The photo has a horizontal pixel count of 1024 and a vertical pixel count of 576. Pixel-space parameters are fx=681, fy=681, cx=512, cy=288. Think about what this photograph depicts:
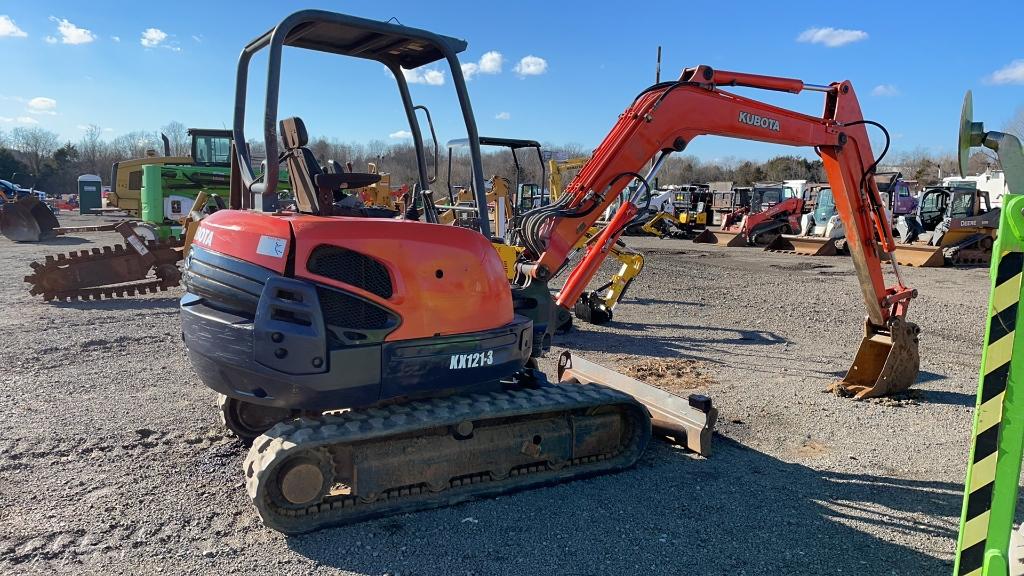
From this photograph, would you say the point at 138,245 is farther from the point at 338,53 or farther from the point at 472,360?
the point at 472,360

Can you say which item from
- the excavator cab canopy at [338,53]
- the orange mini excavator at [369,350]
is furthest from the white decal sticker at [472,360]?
the excavator cab canopy at [338,53]

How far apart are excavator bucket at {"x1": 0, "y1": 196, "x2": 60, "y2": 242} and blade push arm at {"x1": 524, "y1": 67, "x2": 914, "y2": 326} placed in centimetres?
2183

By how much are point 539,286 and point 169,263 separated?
8.83m

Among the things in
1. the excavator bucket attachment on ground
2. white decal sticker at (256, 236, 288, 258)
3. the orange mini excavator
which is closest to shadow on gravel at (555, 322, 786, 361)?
the excavator bucket attachment on ground

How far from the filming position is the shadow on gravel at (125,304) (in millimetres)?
10445

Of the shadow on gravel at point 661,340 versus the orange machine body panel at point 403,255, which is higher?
the orange machine body panel at point 403,255

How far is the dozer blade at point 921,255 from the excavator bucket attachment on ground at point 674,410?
15.7 m

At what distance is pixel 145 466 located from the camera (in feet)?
14.7

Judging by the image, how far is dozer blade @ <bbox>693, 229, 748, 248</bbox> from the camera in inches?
1024

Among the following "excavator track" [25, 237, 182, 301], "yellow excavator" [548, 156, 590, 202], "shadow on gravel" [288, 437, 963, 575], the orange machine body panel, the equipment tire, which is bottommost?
"shadow on gravel" [288, 437, 963, 575]

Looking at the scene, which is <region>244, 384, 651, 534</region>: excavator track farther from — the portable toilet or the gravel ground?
the portable toilet

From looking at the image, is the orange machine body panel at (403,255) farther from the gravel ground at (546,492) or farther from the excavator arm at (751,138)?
the excavator arm at (751,138)

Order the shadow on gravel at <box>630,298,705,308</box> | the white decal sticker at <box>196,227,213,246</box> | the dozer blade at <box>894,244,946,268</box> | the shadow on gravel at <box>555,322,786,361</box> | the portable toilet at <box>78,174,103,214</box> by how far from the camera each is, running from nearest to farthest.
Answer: the white decal sticker at <box>196,227,213,246</box>, the shadow on gravel at <box>555,322,786,361</box>, the shadow on gravel at <box>630,298,705,308</box>, the dozer blade at <box>894,244,946,268</box>, the portable toilet at <box>78,174,103,214</box>

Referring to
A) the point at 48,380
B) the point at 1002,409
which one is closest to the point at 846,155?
the point at 1002,409
